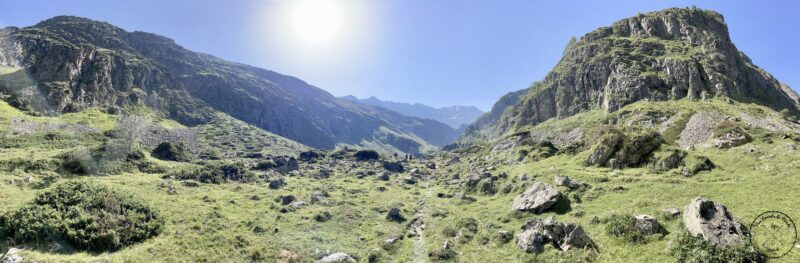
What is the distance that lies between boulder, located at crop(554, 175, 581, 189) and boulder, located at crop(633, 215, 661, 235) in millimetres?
21973

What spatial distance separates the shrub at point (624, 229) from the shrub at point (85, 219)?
54.9 m

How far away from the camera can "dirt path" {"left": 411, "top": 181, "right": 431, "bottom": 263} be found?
49766 millimetres

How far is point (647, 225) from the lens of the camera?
39062mm

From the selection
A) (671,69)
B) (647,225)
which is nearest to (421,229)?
(647,225)

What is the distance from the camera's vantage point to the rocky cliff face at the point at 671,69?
137125 millimetres

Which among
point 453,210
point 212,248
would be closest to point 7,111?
point 212,248

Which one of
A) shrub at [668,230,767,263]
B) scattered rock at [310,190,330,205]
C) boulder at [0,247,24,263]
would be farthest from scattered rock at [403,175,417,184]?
boulder at [0,247,24,263]

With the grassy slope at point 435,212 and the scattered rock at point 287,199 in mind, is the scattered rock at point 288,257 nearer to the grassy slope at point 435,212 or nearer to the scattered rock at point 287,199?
the grassy slope at point 435,212

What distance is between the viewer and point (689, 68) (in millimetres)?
141250

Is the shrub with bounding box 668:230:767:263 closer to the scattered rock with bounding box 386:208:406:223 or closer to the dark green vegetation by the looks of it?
the dark green vegetation

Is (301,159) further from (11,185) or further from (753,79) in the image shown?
(753,79)

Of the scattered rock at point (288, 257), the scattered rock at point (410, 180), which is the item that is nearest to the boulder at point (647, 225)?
the scattered rock at point (288, 257)

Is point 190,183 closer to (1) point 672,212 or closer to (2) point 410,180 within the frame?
(2) point 410,180

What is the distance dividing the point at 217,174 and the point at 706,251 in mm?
102248
